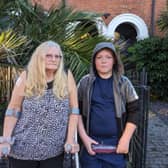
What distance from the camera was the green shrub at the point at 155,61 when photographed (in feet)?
35.9

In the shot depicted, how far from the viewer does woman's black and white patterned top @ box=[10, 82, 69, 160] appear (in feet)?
9.06

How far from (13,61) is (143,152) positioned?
1.95 m

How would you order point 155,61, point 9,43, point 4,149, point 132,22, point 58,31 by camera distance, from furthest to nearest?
point 132,22 < point 155,61 < point 58,31 < point 9,43 < point 4,149

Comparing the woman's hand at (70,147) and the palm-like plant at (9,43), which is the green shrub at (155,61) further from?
the woman's hand at (70,147)

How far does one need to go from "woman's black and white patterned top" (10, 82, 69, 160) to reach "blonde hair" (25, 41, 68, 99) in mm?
44

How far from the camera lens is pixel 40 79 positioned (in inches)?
109

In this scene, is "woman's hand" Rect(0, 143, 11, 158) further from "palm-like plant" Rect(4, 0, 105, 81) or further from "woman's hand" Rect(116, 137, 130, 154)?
"palm-like plant" Rect(4, 0, 105, 81)

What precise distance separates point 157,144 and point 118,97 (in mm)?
3898

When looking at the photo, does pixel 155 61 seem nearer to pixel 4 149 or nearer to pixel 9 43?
pixel 9 43

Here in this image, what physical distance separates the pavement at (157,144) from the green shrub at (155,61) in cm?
207

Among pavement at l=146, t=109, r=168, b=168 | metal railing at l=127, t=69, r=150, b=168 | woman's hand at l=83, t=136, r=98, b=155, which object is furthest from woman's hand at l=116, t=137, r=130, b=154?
pavement at l=146, t=109, r=168, b=168

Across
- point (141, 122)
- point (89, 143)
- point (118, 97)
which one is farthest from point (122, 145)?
point (141, 122)

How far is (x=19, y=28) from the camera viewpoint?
4.80 metres

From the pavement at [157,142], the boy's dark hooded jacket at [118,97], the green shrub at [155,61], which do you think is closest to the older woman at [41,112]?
the boy's dark hooded jacket at [118,97]
